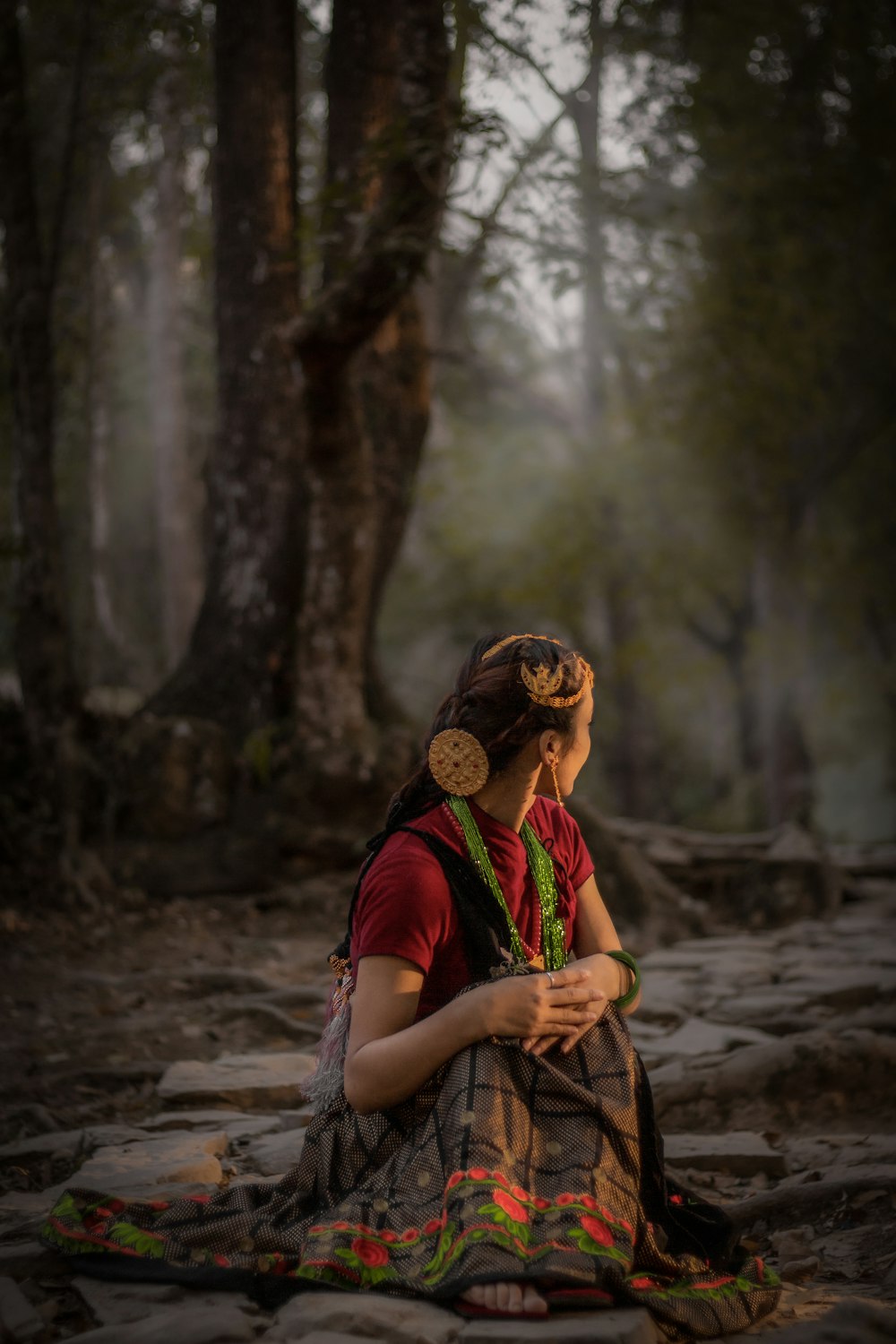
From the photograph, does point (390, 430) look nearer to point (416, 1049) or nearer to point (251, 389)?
point (251, 389)

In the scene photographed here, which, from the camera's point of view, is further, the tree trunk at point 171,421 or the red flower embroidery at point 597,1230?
the tree trunk at point 171,421

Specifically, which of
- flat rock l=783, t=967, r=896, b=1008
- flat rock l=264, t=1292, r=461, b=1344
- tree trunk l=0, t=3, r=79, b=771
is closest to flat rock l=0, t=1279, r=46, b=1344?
flat rock l=264, t=1292, r=461, b=1344

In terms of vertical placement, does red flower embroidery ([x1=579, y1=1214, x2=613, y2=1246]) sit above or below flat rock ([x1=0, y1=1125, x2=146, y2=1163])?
above

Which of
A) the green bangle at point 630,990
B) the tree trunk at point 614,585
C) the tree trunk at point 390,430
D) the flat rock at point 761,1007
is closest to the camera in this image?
the green bangle at point 630,990

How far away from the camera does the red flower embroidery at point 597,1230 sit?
204 cm

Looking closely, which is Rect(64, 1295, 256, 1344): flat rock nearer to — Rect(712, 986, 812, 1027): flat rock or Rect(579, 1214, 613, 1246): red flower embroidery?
Rect(579, 1214, 613, 1246): red flower embroidery

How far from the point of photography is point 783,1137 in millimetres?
3400

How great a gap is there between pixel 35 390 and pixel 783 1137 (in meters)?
5.63

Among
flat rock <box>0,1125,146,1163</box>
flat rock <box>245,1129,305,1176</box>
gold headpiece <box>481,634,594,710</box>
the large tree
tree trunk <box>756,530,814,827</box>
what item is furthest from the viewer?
tree trunk <box>756,530,814,827</box>

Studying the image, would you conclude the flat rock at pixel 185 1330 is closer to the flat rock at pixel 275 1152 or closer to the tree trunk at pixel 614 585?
the flat rock at pixel 275 1152

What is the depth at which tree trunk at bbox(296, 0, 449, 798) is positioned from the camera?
17.2 ft

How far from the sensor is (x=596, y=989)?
7.43ft

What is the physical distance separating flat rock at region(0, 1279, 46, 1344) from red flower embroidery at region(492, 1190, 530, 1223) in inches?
33.6

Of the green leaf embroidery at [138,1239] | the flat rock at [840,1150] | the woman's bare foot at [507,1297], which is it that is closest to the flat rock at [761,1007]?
the flat rock at [840,1150]
